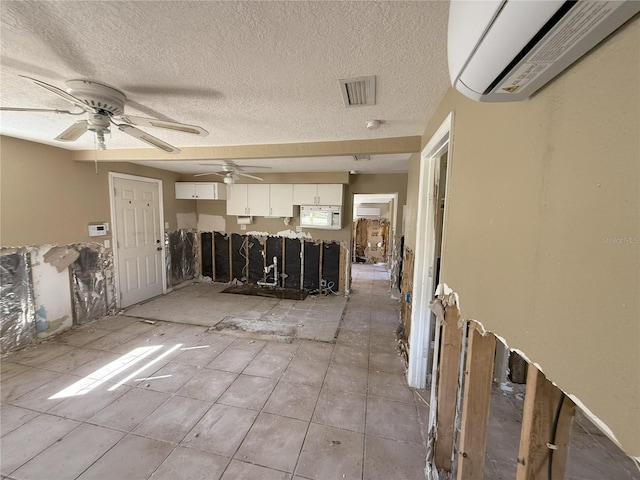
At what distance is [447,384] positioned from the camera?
4.92 ft

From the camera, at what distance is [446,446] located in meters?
1.55

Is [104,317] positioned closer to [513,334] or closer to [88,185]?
[88,185]

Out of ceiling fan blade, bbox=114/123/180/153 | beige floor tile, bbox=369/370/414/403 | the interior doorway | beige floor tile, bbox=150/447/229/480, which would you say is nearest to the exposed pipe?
beige floor tile, bbox=369/370/414/403

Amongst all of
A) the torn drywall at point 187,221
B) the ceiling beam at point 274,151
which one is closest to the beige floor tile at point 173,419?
the ceiling beam at point 274,151

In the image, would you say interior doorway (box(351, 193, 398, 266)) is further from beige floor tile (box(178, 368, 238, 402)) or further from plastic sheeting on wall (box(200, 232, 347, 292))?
beige floor tile (box(178, 368, 238, 402))

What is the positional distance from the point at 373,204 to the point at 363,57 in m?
7.87

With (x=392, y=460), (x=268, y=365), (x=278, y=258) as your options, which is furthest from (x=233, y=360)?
(x=278, y=258)

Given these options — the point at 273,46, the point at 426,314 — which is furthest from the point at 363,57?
the point at 426,314

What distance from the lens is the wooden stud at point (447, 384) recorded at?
1.45m

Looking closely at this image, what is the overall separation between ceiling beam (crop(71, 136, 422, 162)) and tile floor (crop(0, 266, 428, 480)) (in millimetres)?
2165

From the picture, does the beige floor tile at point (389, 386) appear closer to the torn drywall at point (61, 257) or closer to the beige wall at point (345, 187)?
the beige wall at point (345, 187)

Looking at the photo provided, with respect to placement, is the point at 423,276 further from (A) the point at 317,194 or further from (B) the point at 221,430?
(A) the point at 317,194

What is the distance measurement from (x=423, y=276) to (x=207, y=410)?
6.81 feet

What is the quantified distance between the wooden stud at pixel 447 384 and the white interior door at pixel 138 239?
449cm
